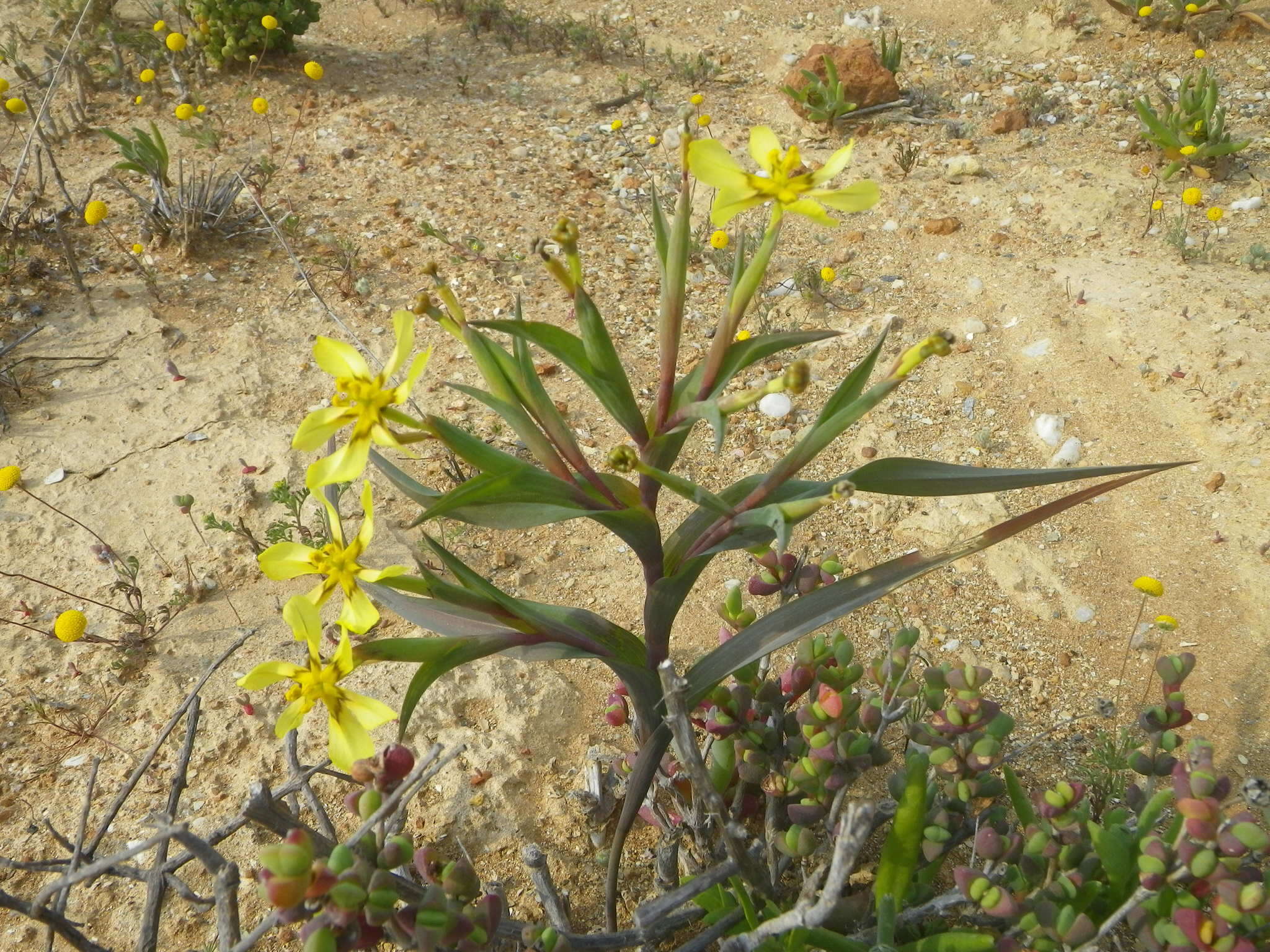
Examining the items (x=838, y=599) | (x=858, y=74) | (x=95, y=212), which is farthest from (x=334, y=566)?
(x=858, y=74)

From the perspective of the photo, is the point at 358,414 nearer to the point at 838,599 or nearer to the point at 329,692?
the point at 329,692

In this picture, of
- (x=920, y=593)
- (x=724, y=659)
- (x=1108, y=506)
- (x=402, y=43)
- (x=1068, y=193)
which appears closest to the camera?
(x=724, y=659)

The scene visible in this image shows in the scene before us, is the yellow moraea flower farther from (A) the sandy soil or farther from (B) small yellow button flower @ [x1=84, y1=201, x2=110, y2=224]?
(B) small yellow button flower @ [x1=84, y1=201, x2=110, y2=224]

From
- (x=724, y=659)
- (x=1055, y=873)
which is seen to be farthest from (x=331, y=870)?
(x=1055, y=873)

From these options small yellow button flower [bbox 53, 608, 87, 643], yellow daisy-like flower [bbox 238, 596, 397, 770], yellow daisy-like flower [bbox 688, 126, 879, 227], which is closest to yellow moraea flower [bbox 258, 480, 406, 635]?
yellow daisy-like flower [bbox 238, 596, 397, 770]

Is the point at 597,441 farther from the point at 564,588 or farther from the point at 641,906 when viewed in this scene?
the point at 641,906
